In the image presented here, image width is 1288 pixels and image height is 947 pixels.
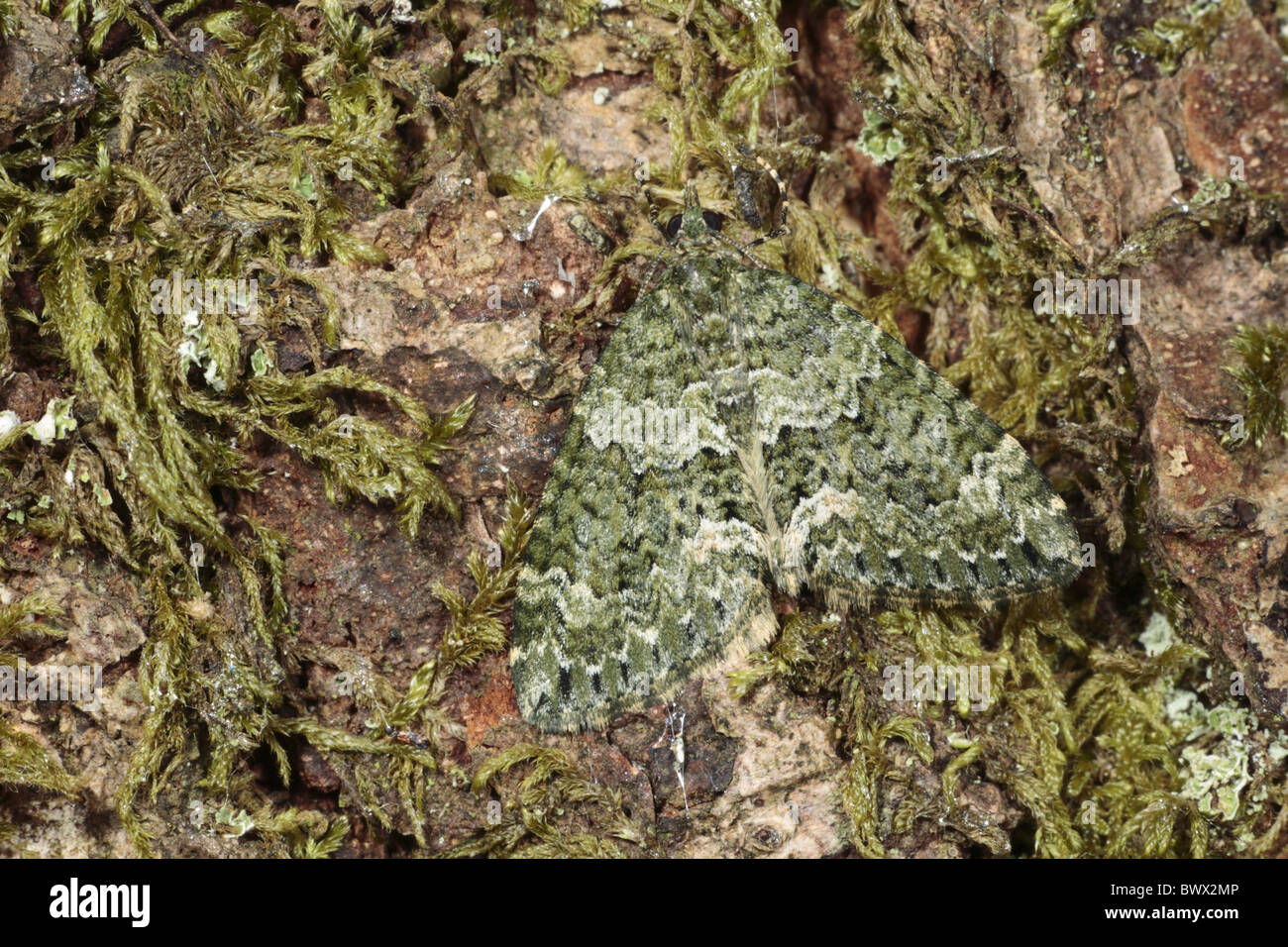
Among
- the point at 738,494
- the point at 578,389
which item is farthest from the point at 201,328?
the point at 738,494

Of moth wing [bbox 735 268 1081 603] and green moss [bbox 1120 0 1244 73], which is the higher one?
green moss [bbox 1120 0 1244 73]

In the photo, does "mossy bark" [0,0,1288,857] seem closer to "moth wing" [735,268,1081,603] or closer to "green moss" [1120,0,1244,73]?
"green moss" [1120,0,1244,73]

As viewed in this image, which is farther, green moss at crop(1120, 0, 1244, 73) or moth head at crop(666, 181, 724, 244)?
moth head at crop(666, 181, 724, 244)

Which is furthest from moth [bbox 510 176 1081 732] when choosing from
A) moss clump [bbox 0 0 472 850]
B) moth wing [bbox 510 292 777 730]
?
moss clump [bbox 0 0 472 850]

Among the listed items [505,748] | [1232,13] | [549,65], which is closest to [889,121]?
[1232,13]

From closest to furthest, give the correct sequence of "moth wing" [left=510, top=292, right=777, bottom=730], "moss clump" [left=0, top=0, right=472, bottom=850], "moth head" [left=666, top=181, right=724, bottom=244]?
"moss clump" [left=0, top=0, right=472, bottom=850], "moth wing" [left=510, top=292, right=777, bottom=730], "moth head" [left=666, top=181, right=724, bottom=244]

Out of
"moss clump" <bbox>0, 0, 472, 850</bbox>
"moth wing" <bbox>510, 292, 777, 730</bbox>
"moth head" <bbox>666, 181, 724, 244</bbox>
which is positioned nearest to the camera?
"moss clump" <bbox>0, 0, 472, 850</bbox>

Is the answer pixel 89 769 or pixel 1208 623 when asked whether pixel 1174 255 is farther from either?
pixel 89 769

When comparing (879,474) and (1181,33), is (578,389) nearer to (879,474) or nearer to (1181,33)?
(879,474)

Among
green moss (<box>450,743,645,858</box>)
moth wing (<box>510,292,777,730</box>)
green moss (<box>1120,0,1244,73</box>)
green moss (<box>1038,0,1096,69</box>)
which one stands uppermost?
green moss (<box>1038,0,1096,69</box>)
